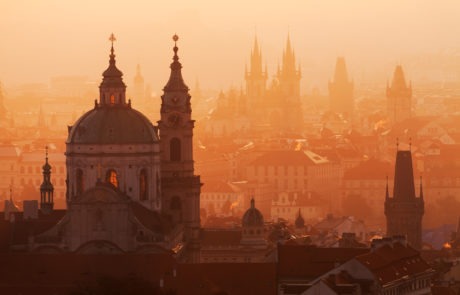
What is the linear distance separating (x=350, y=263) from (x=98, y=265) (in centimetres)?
698

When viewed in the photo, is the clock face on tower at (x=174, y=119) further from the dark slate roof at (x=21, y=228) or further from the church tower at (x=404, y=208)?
the church tower at (x=404, y=208)

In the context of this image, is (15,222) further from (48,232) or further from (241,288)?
(241,288)

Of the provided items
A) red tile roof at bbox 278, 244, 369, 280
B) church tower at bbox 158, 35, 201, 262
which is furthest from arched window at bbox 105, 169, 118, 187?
red tile roof at bbox 278, 244, 369, 280

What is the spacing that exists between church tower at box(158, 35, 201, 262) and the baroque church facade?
0.11 feet

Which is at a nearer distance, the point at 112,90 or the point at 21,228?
the point at 21,228

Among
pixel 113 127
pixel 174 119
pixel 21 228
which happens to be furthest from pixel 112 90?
pixel 21 228

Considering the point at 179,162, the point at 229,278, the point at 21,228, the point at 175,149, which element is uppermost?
the point at 175,149

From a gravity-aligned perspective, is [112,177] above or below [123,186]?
above

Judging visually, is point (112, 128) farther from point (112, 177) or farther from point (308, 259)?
point (308, 259)

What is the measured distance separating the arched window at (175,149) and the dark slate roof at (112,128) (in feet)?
15.6

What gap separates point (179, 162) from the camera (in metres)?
89.2

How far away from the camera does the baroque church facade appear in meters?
80.9

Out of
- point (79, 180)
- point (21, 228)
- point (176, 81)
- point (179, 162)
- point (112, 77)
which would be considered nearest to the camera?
point (21, 228)

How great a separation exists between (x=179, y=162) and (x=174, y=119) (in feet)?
4.72
